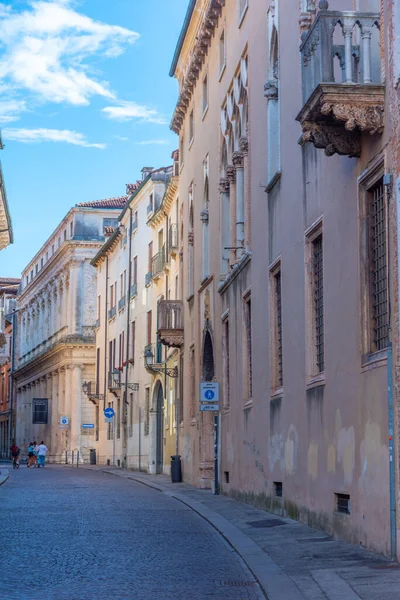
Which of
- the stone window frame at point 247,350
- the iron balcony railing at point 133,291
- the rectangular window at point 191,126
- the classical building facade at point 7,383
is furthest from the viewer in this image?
the classical building facade at point 7,383

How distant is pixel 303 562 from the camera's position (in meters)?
12.1

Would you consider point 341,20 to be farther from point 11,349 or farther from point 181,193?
point 11,349

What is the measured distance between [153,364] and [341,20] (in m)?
30.1

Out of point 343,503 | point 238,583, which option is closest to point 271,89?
point 343,503

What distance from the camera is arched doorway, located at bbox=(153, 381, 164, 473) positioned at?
146 ft

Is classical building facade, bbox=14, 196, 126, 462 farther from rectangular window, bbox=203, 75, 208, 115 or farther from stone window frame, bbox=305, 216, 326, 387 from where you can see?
stone window frame, bbox=305, 216, 326, 387

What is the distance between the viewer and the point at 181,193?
37.2m

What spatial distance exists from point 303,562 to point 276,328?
27.6 feet

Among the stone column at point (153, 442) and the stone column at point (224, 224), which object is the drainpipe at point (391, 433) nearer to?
the stone column at point (224, 224)

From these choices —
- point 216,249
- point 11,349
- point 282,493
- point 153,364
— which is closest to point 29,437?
point 11,349

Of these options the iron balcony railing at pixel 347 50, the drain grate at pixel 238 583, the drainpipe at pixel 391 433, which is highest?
the iron balcony railing at pixel 347 50

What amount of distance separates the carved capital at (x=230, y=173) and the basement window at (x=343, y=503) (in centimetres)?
1270

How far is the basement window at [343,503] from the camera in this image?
14106 millimetres

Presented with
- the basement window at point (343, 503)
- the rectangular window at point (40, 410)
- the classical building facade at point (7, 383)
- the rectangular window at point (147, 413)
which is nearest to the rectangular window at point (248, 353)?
the basement window at point (343, 503)
